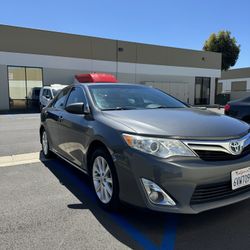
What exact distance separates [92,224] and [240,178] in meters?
1.65

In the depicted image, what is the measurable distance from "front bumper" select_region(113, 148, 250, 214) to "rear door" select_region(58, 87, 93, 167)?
115 cm

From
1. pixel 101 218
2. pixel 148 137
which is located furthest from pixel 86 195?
pixel 148 137

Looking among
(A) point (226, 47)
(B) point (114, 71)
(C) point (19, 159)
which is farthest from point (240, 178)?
(A) point (226, 47)

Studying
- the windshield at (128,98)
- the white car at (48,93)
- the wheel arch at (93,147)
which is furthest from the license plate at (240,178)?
the white car at (48,93)

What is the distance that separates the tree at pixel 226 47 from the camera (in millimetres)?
37844

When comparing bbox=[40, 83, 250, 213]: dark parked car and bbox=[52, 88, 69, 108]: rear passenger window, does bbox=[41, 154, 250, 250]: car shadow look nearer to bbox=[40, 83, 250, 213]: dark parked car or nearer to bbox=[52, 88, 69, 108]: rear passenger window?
bbox=[40, 83, 250, 213]: dark parked car

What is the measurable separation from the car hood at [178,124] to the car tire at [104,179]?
1.56 ft

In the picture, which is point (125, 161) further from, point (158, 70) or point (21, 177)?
point (158, 70)

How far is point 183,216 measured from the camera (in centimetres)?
330

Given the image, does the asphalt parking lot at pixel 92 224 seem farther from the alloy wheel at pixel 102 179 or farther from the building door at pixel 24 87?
the building door at pixel 24 87

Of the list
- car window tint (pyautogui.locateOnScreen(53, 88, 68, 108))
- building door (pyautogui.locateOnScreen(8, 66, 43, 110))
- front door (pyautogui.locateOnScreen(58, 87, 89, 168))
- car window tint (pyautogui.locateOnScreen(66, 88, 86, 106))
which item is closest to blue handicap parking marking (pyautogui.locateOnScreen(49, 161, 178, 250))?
front door (pyautogui.locateOnScreen(58, 87, 89, 168))

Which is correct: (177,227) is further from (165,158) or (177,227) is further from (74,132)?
(74,132)

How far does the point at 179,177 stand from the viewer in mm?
2695

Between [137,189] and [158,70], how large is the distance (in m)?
25.3
